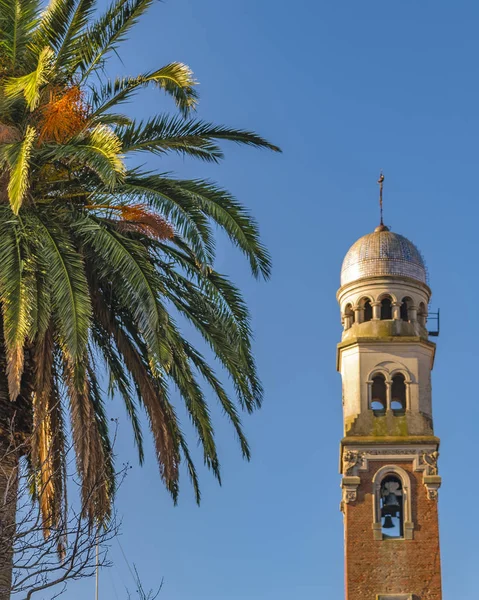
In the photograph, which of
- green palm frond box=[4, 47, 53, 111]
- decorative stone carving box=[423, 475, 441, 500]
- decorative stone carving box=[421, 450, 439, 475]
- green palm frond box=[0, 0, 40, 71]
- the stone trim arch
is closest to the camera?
green palm frond box=[4, 47, 53, 111]

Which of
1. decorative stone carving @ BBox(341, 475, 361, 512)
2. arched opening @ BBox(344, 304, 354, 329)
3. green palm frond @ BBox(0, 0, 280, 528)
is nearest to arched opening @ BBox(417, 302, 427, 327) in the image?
arched opening @ BBox(344, 304, 354, 329)

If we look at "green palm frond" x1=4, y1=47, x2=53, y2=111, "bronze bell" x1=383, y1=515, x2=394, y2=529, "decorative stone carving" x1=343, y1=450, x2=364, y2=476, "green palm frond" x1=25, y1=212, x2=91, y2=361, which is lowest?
"green palm frond" x1=25, y1=212, x2=91, y2=361

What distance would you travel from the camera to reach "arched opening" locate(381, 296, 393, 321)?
43125 millimetres

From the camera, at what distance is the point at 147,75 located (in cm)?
1928

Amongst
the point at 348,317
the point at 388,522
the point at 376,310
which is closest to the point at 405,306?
the point at 376,310

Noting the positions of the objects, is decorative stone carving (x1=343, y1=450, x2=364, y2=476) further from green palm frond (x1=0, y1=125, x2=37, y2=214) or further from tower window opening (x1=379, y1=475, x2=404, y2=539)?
green palm frond (x1=0, y1=125, x2=37, y2=214)

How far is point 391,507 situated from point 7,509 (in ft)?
85.0

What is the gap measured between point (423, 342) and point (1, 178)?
85.7 feet

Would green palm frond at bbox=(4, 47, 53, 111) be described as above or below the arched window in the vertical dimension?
below

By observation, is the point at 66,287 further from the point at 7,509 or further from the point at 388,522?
the point at 388,522

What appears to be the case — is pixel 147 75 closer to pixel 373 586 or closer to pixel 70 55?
pixel 70 55

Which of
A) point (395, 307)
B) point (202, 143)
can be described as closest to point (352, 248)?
point (395, 307)

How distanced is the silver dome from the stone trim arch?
6674 millimetres

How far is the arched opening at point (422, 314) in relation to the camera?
43.4 metres
